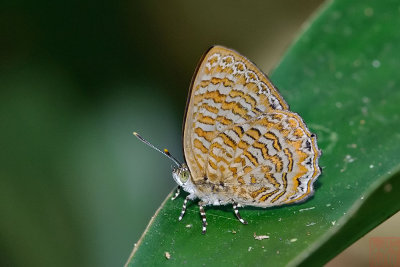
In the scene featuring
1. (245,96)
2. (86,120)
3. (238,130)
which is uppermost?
(245,96)

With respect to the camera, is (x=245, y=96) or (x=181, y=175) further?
(x=181, y=175)

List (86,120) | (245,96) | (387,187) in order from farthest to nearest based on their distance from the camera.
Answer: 1. (86,120)
2. (245,96)
3. (387,187)

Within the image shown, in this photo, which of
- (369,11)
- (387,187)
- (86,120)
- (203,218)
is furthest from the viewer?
(86,120)

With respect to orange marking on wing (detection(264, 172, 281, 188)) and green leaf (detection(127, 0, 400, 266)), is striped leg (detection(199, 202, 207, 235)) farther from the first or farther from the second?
orange marking on wing (detection(264, 172, 281, 188))

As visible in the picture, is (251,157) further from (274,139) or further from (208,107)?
(208,107)

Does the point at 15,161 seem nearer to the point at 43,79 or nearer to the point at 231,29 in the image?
the point at 43,79

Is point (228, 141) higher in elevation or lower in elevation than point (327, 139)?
lower

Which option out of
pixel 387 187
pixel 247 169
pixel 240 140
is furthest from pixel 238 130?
pixel 387 187
